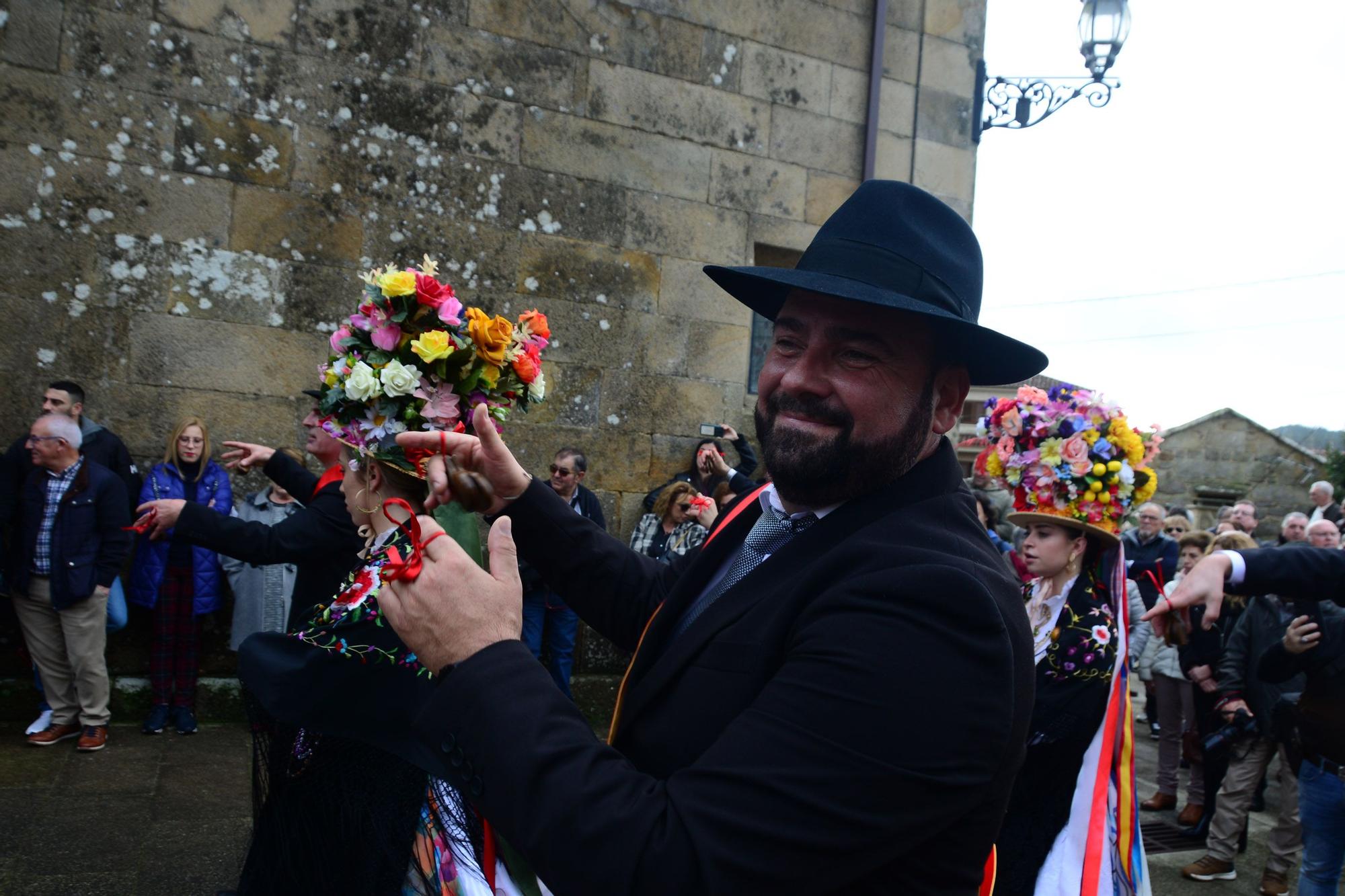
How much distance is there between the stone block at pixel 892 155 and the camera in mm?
7484

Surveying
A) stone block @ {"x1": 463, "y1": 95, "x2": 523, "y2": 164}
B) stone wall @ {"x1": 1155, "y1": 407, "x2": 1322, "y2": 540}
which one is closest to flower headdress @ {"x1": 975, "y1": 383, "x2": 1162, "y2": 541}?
stone block @ {"x1": 463, "y1": 95, "x2": 523, "y2": 164}

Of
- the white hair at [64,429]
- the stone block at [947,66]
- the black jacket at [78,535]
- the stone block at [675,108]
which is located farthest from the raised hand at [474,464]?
the stone block at [947,66]

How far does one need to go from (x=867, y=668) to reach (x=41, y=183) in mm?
5988

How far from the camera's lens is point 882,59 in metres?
7.43

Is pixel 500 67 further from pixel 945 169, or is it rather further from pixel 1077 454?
pixel 1077 454

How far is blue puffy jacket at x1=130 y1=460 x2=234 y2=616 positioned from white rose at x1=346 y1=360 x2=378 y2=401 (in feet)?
11.0

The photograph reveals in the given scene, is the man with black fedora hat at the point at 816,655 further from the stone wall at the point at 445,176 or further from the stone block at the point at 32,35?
the stone block at the point at 32,35

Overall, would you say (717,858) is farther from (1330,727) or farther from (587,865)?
(1330,727)

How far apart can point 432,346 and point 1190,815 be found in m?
5.66

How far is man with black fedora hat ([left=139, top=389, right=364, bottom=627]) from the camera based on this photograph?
12.6 ft

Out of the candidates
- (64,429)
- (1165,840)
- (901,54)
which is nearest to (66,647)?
(64,429)

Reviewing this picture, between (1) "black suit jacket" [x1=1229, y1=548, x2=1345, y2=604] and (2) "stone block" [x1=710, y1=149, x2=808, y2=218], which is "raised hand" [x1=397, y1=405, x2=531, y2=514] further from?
(2) "stone block" [x1=710, y1=149, x2=808, y2=218]

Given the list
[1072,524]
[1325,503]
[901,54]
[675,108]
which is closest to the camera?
[1072,524]

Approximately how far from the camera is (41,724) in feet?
18.0
